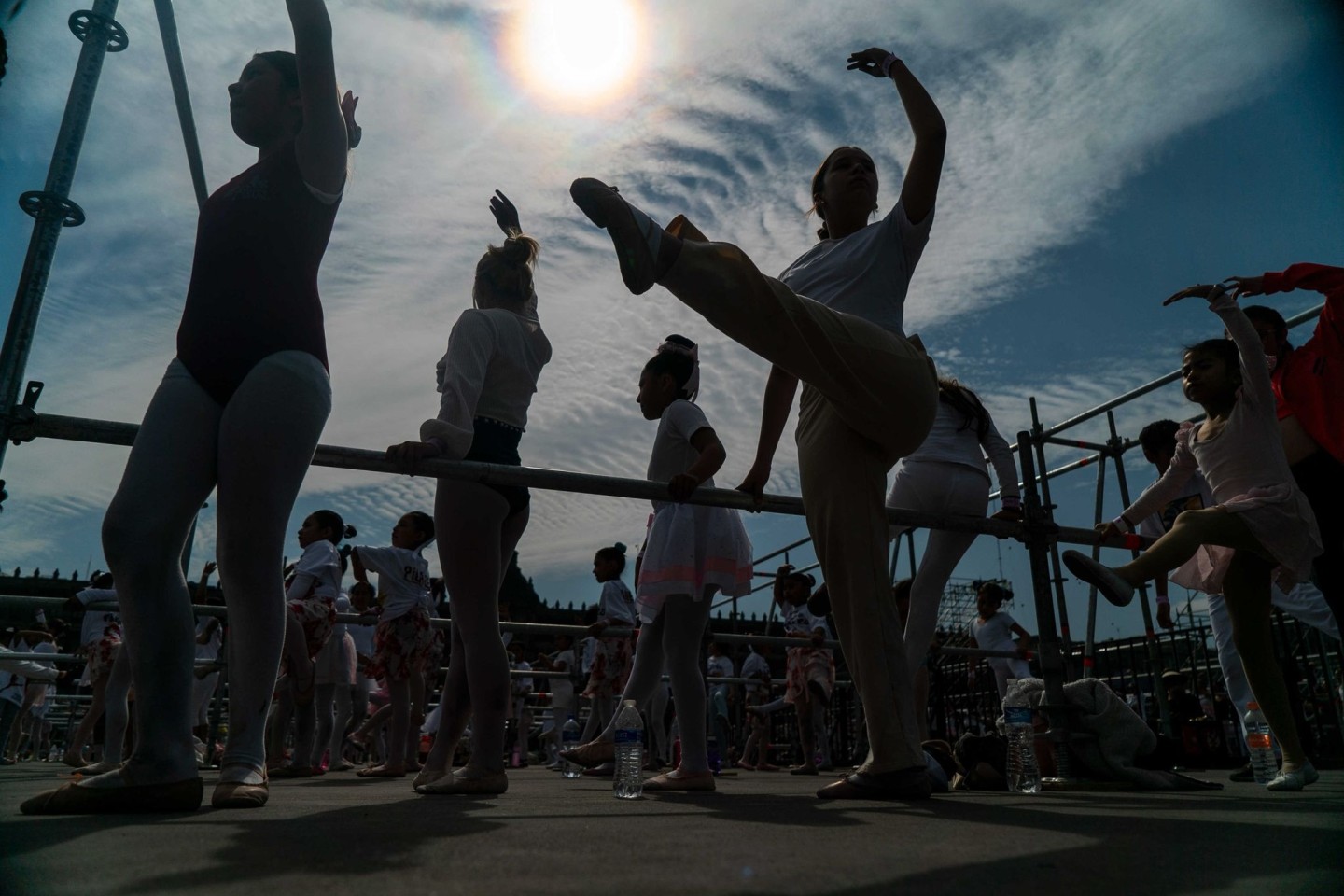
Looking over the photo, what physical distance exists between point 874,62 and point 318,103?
63.4 inches

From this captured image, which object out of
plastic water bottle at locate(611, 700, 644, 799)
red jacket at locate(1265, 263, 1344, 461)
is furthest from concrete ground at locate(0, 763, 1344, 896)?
red jacket at locate(1265, 263, 1344, 461)

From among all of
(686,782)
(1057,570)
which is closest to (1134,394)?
(1057,570)

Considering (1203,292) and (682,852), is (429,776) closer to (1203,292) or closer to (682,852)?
(682,852)

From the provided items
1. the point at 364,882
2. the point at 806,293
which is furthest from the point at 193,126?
the point at 364,882

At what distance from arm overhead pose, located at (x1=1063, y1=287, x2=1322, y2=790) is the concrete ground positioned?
126cm

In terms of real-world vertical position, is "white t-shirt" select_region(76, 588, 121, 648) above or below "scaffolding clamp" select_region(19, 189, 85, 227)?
below

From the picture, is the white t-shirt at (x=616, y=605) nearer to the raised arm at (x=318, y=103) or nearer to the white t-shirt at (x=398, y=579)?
the white t-shirt at (x=398, y=579)

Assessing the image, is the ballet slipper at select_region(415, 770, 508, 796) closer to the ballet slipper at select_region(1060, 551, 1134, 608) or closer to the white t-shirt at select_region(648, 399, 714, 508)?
the white t-shirt at select_region(648, 399, 714, 508)

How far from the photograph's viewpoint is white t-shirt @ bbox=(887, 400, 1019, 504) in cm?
385

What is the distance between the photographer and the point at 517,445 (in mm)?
3080

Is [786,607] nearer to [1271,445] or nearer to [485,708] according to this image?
[1271,445]

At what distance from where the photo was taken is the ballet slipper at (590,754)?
11.3ft

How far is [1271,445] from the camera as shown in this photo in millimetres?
3359

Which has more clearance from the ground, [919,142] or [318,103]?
[919,142]
